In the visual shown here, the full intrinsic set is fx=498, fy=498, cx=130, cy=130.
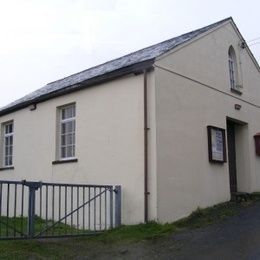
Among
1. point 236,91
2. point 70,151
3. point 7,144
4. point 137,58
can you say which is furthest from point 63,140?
point 236,91

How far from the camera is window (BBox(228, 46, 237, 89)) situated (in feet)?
54.9

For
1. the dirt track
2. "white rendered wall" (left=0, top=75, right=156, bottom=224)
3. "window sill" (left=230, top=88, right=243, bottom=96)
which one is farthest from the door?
"white rendered wall" (left=0, top=75, right=156, bottom=224)

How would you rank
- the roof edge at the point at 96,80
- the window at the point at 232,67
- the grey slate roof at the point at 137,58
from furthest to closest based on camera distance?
the window at the point at 232,67
the grey slate roof at the point at 137,58
the roof edge at the point at 96,80

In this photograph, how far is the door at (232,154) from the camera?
642 inches

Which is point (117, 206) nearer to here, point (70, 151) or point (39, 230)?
point (39, 230)

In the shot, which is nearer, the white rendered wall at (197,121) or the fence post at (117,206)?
the fence post at (117,206)

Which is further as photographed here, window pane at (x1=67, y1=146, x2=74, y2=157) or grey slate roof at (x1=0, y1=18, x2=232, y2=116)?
window pane at (x1=67, y1=146, x2=74, y2=157)

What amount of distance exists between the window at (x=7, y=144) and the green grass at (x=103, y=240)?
5.56 m

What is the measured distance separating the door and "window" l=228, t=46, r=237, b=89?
52.9 inches

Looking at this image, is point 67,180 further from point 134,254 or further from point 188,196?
point 134,254

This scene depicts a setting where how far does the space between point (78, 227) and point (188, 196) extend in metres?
2.96

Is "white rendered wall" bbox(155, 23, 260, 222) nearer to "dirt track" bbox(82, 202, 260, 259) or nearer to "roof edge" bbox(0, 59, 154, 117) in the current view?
"roof edge" bbox(0, 59, 154, 117)

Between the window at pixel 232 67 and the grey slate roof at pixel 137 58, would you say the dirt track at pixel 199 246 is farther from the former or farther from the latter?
the window at pixel 232 67

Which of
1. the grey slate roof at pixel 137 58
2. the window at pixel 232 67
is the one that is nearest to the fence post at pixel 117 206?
the grey slate roof at pixel 137 58
